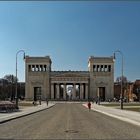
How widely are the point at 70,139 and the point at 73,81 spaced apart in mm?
178288

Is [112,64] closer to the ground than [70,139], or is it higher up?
higher up

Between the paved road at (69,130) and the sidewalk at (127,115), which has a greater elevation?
the paved road at (69,130)

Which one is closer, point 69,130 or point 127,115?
point 69,130

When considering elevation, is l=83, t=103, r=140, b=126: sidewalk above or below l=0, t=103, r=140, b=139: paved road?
below

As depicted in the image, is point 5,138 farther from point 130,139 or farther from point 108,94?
point 108,94

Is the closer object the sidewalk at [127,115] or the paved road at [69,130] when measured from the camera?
the paved road at [69,130]

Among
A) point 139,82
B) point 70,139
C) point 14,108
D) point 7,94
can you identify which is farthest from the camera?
point 139,82

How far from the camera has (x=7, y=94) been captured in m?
175

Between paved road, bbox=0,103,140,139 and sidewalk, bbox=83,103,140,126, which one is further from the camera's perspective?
sidewalk, bbox=83,103,140,126

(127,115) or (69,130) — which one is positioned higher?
(69,130)

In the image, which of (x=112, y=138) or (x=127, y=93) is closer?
(x=112, y=138)

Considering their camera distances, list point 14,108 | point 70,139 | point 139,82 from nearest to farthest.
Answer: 1. point 70,139
2. point 14,108
3. point 139,82

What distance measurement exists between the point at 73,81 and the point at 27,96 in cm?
2285

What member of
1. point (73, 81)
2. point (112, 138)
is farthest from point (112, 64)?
point (112, 138)
